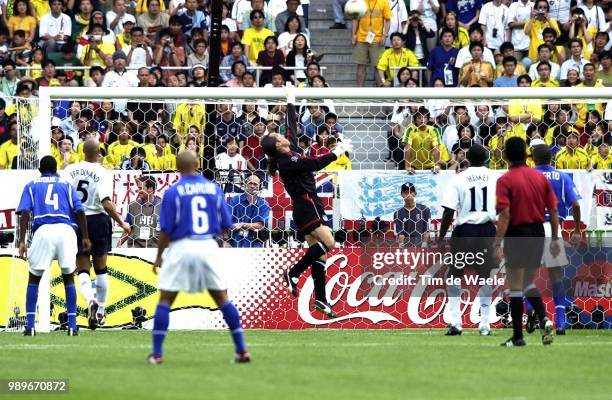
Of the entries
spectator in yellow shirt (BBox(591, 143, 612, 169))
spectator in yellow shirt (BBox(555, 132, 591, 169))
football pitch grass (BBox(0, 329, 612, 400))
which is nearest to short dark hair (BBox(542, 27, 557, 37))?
spectator in yellow shirt (BBox(555, 132, 591, 169))

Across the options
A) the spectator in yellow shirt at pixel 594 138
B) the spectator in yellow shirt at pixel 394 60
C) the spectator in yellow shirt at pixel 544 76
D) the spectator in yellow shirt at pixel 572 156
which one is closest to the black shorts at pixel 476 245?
the spectator in yellow shirt at pixel 572 156

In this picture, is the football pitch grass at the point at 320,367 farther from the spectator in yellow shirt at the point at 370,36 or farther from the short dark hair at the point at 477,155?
the spectator in yellow shirt at the point at 370,36

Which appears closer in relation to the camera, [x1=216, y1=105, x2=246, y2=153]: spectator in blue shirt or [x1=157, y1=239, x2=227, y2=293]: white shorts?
[x1=157, y1=239, x2=227, y2=293]: white shorts

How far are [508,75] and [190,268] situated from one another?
14231 millimetres

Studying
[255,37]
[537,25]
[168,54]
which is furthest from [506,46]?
[168,54]

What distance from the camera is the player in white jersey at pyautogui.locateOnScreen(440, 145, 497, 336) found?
1572cm

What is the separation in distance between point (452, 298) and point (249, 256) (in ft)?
11.3

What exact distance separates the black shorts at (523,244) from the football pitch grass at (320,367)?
3.01 ft

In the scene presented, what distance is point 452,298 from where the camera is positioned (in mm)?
16266

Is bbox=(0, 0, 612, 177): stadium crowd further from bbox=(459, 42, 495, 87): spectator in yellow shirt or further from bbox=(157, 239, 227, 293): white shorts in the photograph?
bbox=(157, 239, 227, 293): white shorts

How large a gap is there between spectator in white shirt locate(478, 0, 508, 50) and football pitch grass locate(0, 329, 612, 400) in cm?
1195

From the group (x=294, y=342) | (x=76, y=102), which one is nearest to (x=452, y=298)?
(x=294, y=342)

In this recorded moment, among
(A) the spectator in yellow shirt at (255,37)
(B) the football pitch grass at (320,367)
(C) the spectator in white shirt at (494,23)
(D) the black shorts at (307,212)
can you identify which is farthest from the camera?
(C) the spectator in white shirt at (494,23)

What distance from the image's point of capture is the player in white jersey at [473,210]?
51.6 ft
